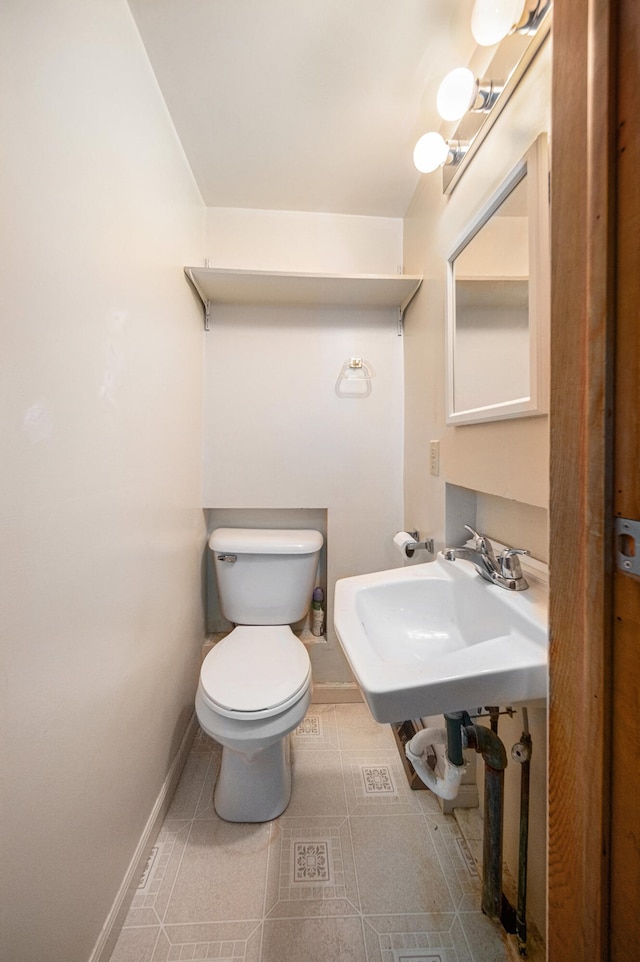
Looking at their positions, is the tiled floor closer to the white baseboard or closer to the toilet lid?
the white baseboard

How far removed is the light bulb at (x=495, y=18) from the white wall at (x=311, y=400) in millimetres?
879

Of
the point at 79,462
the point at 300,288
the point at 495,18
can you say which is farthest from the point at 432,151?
the point at 79,462

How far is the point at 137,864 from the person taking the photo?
3.03 feet

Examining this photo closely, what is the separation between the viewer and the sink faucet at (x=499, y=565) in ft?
2.55

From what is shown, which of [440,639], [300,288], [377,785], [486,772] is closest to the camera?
[486,772]

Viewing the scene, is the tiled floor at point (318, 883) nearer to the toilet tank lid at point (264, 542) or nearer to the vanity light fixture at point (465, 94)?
the toilet tank lid at point (264, 542)

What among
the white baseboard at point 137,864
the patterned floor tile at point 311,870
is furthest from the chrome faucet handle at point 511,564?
the white baseboard at point 137,864

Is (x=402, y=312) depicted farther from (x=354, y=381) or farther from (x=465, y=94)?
(x=465, y=94)

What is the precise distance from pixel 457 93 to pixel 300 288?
0.75 m

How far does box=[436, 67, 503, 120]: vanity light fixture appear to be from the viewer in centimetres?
80

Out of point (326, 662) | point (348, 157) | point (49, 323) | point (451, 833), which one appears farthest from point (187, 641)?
point (348, 157)

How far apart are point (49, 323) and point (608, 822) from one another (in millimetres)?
1023

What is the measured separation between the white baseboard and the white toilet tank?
0.51m

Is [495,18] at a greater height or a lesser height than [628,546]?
greater
